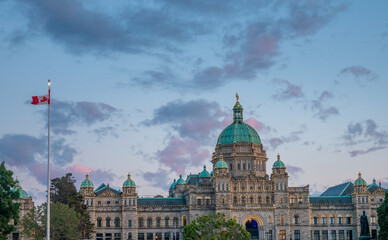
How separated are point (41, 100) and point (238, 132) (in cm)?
9957

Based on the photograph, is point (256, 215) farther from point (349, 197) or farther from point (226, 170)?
point (349, 197)

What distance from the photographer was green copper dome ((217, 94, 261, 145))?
579ft

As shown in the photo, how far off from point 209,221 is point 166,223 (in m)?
48.3

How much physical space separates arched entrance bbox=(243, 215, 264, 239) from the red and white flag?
9141cm

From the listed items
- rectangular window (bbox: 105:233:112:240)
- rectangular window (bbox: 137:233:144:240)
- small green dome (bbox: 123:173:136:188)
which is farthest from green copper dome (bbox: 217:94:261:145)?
rectangular window (bbox: 105:233:112:240)

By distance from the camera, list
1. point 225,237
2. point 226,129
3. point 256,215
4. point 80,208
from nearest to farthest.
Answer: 1. point 225,237
2. point 80,208
3. point 256,215
4. point 226,129

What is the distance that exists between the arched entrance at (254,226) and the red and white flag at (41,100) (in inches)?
3599

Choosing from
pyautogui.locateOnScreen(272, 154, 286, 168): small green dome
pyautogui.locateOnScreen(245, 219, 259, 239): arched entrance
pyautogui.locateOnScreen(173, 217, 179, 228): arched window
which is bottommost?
pyautogui.locateOnScreen(245, 219, 259, 239): arched entrance

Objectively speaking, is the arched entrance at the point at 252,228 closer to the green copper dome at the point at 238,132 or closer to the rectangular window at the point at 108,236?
the green copper dome at the point at 238,132

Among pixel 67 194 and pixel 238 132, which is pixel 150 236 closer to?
pixel 67 194

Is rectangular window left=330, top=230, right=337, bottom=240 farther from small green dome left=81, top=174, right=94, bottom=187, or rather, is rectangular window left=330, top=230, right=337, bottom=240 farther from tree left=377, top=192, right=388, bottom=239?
small green dome left=81, top=174, right=94, bottom=187

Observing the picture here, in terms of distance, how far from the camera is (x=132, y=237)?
548ft

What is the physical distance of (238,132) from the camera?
582ft

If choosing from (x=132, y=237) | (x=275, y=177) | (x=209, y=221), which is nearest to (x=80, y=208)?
(x=132, y=237)
